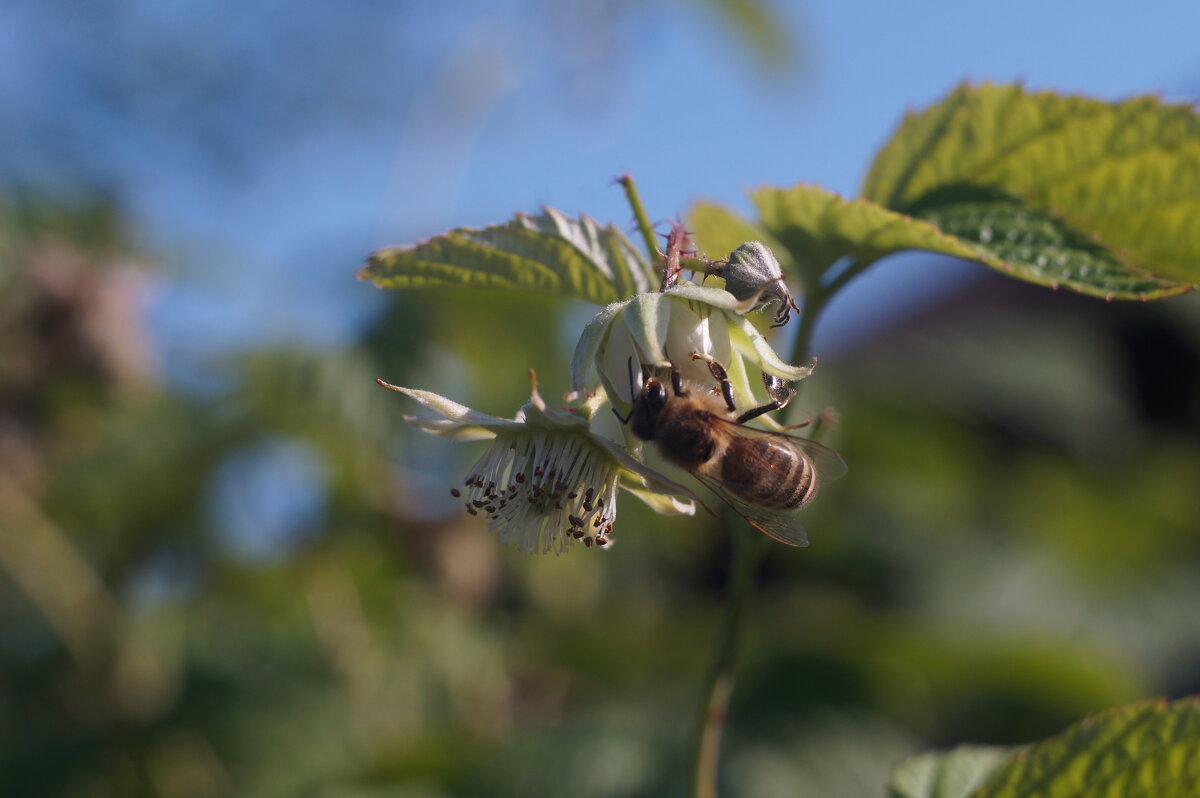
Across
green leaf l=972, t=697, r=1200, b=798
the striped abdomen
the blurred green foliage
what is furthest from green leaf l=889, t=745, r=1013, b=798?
the blurred green foliage

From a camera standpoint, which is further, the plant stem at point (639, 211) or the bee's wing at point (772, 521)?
the bee's wing at point (772, 521)

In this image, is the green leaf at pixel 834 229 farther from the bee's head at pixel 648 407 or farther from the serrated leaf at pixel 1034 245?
the bee's head at pixel 648 407

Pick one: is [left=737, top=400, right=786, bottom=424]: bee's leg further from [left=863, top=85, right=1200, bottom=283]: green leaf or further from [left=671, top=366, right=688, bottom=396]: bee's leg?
[left=863, top=85, right=1200, bottom=283]: green leaf

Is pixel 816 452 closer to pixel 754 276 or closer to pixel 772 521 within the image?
pixel 772 521

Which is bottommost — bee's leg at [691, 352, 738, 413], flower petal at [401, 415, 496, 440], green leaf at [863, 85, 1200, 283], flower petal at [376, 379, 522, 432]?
flower petal at [401, 415, 496, 440]

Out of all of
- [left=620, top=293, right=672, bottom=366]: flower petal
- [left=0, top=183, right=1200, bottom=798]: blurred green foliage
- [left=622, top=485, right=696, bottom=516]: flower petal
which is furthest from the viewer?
[left=0, top=183, right=1200, bottom=798]: blurred green foliage

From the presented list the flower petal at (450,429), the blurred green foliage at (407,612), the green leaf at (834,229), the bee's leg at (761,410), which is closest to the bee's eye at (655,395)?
the bee's leg at (761,410)

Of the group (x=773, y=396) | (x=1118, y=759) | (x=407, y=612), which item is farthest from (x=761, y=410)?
(x=407, y=612)
